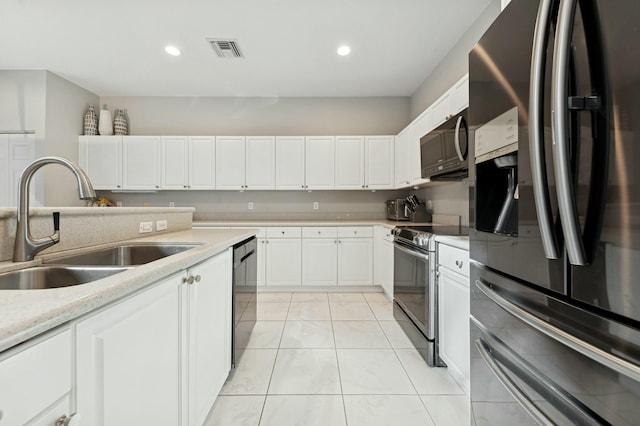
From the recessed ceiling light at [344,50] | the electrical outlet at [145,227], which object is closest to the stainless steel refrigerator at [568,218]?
the electrical outlet at [145,227]

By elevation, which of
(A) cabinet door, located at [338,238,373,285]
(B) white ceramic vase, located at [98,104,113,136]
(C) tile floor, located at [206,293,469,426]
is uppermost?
(B) white ceramic vase, located at [98,104,113,136]

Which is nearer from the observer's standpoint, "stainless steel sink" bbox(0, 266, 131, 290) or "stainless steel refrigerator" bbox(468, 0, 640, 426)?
"stainless steel refrigerator" bbox(468, 0, 640, 426)

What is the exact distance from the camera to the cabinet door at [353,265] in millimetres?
3863

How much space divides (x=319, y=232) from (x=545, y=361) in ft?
10.5

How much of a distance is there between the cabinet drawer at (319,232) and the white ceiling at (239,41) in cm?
197

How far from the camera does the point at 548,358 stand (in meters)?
0.69

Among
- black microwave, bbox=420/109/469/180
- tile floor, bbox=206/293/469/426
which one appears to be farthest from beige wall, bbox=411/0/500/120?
tile floor, bbox=206/293/469/426

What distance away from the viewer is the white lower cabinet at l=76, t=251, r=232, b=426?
2.15ft

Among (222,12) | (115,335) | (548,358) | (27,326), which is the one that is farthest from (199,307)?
(222,12)

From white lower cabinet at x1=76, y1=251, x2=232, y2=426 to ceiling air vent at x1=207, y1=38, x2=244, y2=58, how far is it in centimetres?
249

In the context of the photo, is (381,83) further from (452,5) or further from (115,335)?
(115,335)

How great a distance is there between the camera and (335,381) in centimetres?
185

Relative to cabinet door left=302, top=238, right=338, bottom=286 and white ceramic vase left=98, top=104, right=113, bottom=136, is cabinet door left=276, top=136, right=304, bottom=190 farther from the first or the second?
white ceramic vase left=98, top=104, right=113, bottom=136

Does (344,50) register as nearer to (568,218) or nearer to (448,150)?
(448,150)
